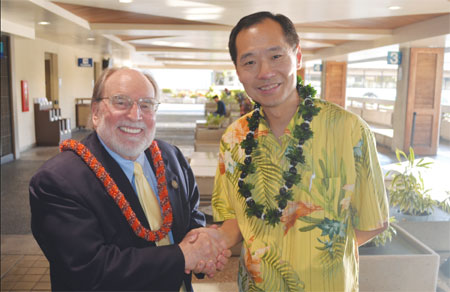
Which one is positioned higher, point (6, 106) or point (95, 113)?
point (95, 113)

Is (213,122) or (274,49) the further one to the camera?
(213,122)

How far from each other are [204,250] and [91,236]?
431 millimetres

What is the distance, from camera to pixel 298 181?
149 cm

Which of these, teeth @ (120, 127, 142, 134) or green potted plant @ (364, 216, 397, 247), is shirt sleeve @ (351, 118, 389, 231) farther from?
green potted plant @ (364, 216, 397, 247)

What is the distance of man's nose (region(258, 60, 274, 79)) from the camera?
1461mm

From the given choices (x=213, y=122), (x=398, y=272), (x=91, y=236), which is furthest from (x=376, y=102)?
(x=91, y=236)

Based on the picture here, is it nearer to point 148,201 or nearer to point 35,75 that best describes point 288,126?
point 148,201

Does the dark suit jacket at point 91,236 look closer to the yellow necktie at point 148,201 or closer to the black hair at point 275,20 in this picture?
the yellow necktie at point 148,201

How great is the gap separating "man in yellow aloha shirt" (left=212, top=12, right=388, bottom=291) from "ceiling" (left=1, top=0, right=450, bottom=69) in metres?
5.07

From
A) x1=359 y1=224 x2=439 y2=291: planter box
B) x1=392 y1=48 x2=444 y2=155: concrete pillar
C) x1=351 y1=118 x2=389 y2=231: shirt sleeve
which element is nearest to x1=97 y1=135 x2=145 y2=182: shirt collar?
x1=351 y1=118 x2=389 y2=231: shirt sleeve

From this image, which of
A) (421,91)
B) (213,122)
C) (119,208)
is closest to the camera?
(119,208)

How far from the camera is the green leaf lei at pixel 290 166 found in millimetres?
1483

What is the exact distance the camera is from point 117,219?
5.03 feet

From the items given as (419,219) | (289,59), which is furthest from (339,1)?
(289,59)
